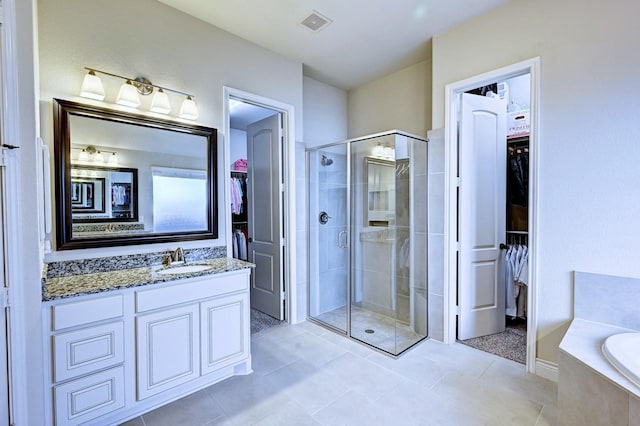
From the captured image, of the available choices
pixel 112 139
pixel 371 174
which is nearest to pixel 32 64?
pixel 112 139

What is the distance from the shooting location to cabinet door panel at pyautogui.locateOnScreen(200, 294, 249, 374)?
2.14 metres

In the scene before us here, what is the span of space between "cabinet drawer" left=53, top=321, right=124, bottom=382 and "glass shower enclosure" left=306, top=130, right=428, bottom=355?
208 cm

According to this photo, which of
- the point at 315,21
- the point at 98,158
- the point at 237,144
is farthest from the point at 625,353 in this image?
the point at 237,144

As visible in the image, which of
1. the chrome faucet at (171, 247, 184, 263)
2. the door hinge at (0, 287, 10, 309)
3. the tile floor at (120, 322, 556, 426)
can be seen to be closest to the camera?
the door hinge at (0, 287, 10, 309)

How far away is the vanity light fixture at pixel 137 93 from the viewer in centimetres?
201

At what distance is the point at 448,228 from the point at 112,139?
294 centimetres

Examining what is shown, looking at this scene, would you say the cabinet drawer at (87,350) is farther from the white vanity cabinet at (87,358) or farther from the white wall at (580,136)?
the white wall at (580,136)

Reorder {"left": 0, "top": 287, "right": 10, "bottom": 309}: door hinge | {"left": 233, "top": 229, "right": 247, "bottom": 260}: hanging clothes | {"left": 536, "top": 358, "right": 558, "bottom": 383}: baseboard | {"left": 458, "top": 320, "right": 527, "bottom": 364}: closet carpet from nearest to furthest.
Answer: {"left": 0, "top": 287, "right": 10, "bottom": 309}: door hinge
{"left": 536, "top": 358, "right": 558, "bottom": 383}: baseboard
{"left": 458, "top": 320, "right": 527, "bottom": 364}: closet carpet
{"left": 233, "top": 229, "right": 247, "bottom": 260}: hanging clothes

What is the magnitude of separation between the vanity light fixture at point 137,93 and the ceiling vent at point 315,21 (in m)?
1.23

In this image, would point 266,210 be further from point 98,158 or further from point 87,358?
point 87,358

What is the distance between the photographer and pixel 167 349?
1.97 m

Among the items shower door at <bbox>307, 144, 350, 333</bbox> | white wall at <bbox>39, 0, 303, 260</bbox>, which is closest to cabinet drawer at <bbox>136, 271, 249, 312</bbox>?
white wall at <bbox>39, 0, 303, 260</bbox>

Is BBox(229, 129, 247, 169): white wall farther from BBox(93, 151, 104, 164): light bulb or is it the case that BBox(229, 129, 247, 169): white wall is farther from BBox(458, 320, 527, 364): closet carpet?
BBox(458, 320, 527, 364): closet carpet

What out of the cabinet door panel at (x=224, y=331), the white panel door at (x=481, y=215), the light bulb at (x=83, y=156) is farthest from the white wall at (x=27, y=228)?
the white panel door at (x=481, y=215)
